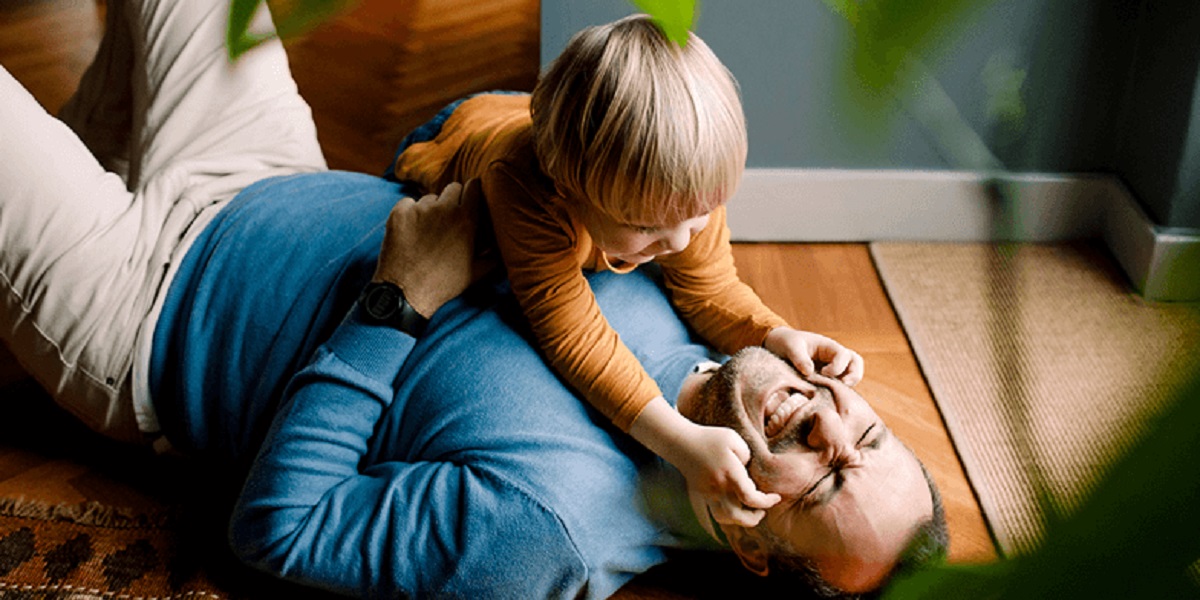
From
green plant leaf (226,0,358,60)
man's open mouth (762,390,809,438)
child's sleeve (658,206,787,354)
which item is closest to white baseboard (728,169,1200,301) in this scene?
child's sleeve (658,206,787,354)

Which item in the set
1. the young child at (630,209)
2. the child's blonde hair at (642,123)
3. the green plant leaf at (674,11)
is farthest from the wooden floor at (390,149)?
the green plant leaf at (674,11)

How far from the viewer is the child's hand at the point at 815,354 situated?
1057 millimetres

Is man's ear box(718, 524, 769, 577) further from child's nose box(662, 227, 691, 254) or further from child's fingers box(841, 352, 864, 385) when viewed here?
child's nose box(662, 227, 691, 254)

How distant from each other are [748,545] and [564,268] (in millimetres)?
333

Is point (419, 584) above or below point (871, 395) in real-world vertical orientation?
above

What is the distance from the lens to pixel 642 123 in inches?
33.6

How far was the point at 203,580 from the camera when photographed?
3.84 ft

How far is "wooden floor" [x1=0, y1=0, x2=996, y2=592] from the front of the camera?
1.30m

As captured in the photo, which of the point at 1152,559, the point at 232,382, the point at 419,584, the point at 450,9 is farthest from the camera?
the point at 450,9

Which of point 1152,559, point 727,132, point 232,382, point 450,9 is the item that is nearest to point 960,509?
point 727,132

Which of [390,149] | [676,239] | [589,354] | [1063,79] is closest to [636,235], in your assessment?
[676,239]

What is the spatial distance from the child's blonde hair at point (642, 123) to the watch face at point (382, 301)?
237 mm

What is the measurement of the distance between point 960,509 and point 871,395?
233mm

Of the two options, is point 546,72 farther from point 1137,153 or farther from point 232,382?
point 1137,153
